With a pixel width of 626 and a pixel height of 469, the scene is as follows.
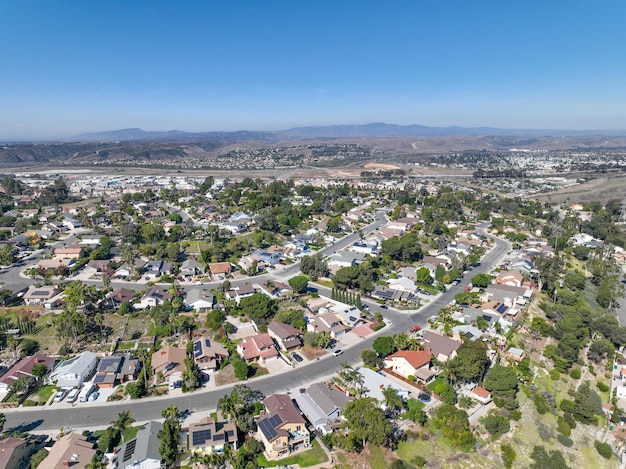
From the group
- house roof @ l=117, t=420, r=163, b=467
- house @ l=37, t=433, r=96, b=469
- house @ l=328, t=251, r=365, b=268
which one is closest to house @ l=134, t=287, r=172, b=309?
house @ l=37, t=433, r=96, b=469

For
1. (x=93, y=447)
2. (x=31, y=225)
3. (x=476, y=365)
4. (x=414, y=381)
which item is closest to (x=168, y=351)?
(x=93, y=447)

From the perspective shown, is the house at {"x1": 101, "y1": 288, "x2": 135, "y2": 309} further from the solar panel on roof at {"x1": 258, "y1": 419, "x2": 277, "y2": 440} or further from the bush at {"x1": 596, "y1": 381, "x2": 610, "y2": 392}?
the bush at {"x1": 596, "y1": 381, "x2": 610, "y2": 392}

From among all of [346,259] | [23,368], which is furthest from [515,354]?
[23,368]

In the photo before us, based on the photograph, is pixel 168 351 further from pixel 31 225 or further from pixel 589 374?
pixel 31 225

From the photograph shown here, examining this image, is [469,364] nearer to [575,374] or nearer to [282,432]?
Answer: [575,374]

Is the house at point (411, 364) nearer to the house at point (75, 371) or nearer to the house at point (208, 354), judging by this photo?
the house at point (208, 354)
